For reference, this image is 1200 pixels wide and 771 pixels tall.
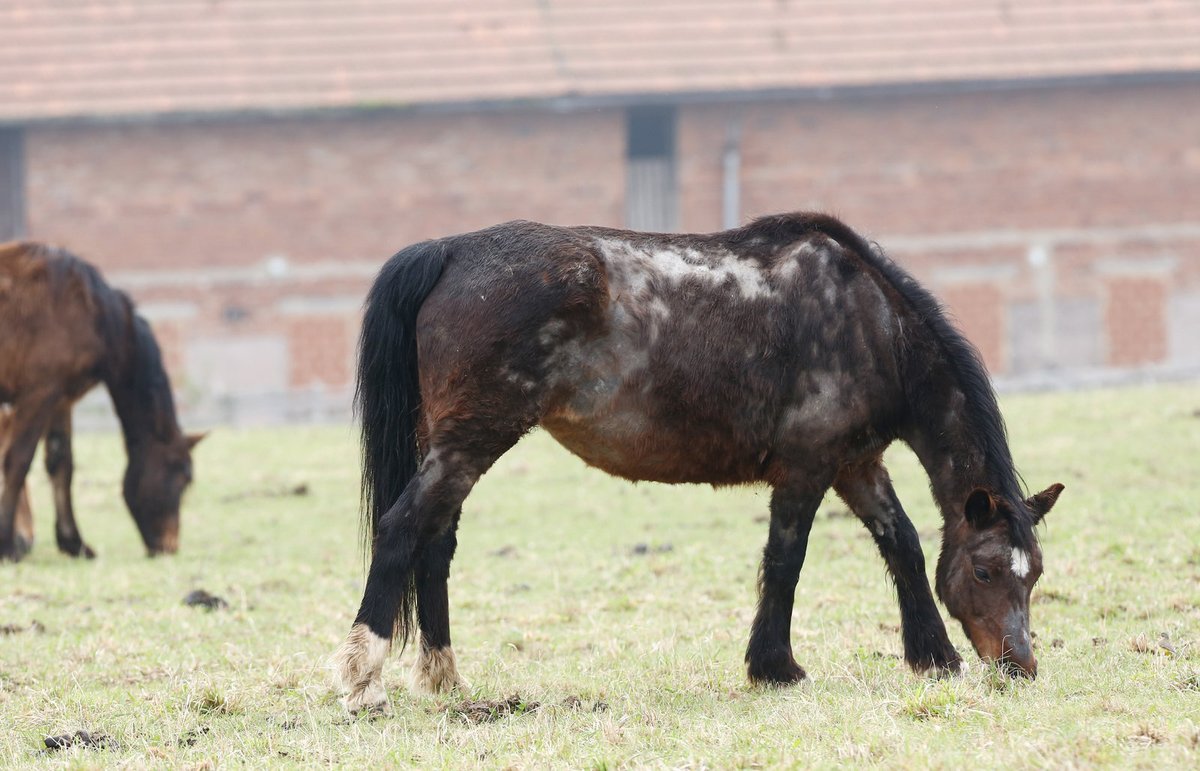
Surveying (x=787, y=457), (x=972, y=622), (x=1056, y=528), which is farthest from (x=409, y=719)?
(x=1056, y=528)

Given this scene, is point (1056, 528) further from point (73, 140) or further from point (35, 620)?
point (73, 140)

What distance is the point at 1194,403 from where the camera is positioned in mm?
15367

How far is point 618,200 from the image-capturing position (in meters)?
23.4

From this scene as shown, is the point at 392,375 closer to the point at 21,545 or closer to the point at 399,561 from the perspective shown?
the point at 399,561

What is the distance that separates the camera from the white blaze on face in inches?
220

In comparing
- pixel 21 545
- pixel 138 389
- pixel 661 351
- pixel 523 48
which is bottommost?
pixel 21 545

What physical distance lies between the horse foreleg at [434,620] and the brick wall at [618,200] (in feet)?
56.4

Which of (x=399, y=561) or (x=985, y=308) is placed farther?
(x=985, y=308)

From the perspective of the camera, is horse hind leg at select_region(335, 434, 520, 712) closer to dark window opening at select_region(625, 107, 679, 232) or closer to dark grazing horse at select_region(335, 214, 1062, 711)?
dark grazing horse at select_region(335, 214, 1062, 711)

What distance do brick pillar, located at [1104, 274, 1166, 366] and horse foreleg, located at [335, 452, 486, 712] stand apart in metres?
20.2

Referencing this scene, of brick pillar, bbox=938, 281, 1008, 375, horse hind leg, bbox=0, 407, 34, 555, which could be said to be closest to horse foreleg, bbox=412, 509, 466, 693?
horse hind leg, bbox=0, 407, 34, 555

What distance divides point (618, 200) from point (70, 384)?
13737 millimetres

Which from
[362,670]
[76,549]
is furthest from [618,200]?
[362,670]

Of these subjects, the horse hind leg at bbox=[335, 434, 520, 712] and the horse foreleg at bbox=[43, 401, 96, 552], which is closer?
the horse hind leg at bbox=[335, 434, 520, 712]
